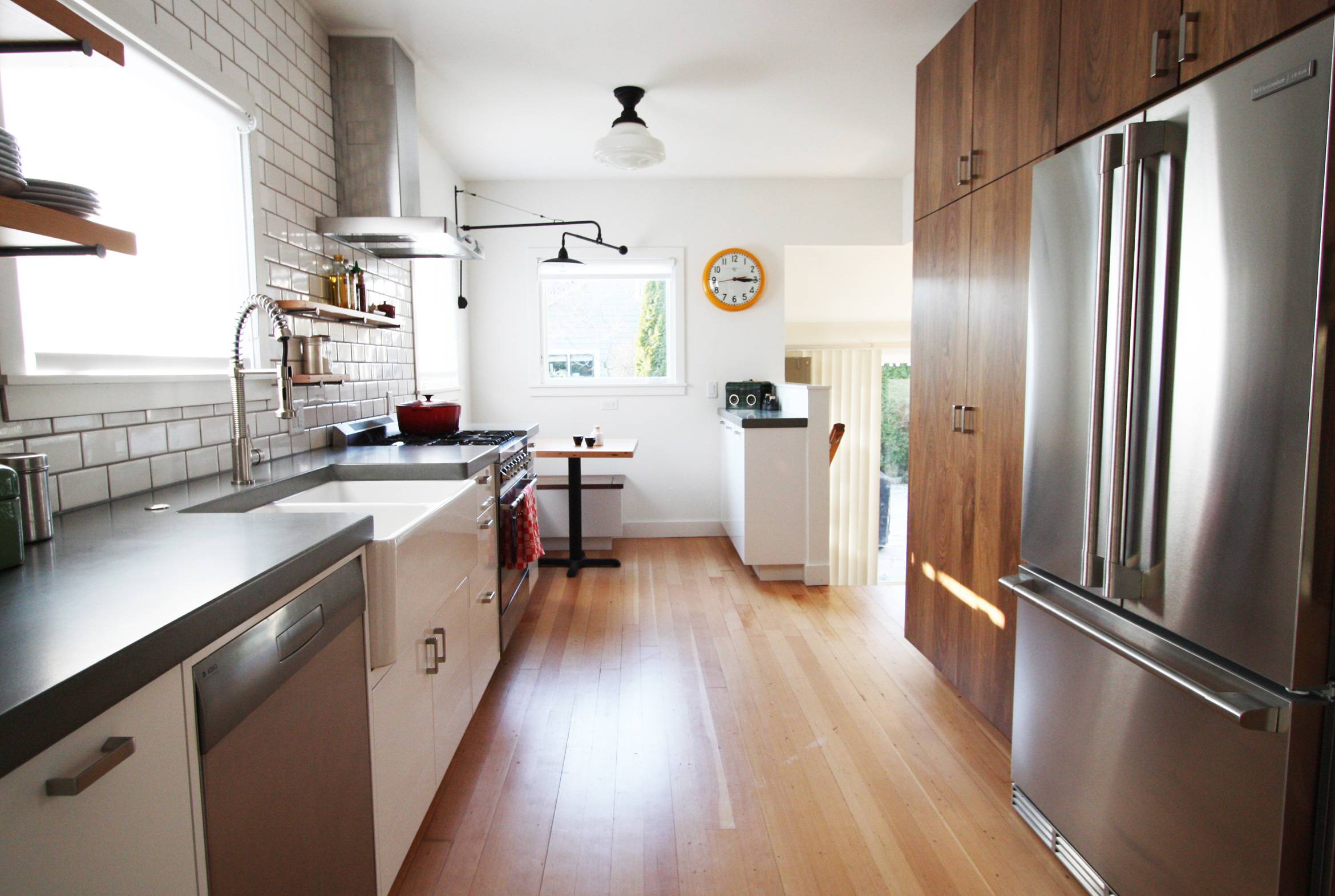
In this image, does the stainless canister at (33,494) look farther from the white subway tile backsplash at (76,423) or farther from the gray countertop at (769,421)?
the gray countertop at (769,421)

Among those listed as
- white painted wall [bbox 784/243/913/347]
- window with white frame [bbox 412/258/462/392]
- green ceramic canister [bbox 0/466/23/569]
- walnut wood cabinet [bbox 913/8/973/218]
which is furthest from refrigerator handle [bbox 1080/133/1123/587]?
white painted wall [bbox 784/243/913/347]

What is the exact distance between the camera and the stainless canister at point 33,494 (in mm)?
1248

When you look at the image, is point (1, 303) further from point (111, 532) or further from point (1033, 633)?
point (1033, 633)

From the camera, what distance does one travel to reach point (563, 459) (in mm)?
5500

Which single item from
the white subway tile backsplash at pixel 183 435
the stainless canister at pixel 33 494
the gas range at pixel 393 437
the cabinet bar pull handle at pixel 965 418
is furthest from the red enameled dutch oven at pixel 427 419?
the cabinet bar pull handle at pixel 965 418

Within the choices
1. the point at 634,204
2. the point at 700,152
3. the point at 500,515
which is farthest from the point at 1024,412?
the point at 634,204

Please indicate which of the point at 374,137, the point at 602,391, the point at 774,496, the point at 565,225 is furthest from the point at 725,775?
the point at 565,225

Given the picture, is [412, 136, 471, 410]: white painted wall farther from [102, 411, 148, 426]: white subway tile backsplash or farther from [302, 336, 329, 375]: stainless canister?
[102, 411, 148, 426]: white subway tile backsplash

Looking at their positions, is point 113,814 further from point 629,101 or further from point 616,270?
point 616,270

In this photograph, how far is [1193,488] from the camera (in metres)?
1.35

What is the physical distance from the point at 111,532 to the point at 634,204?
4373 mm

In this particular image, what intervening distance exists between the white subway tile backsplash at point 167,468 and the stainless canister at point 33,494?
58 centimetres

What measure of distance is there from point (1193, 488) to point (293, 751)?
5.45 ft

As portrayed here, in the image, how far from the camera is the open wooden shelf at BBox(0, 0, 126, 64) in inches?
43.4
